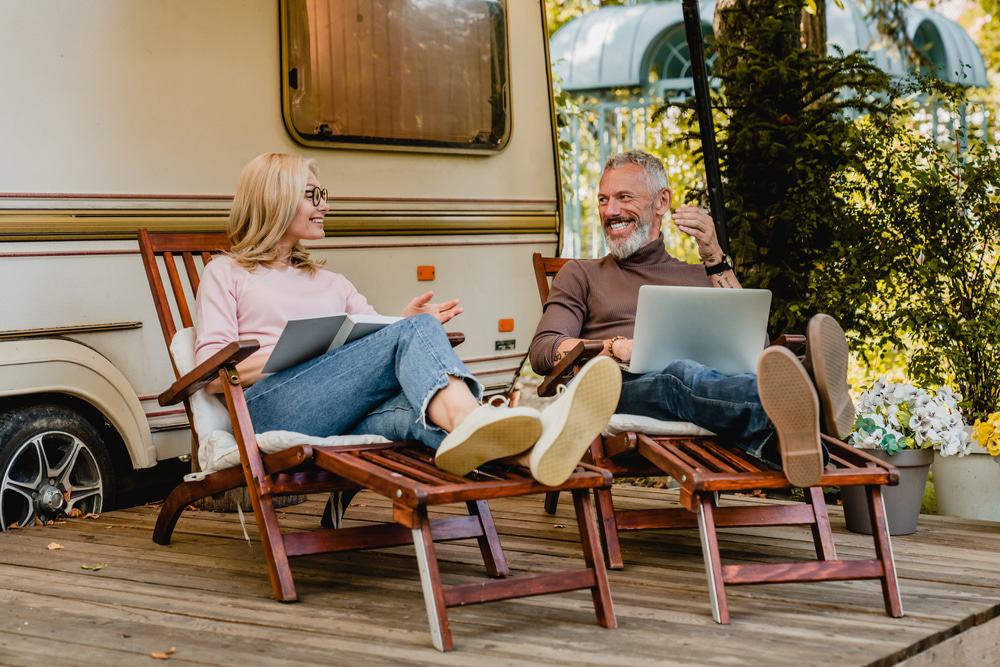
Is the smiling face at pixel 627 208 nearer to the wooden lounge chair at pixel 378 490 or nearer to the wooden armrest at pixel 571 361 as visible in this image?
the wooden armrest at pixel 571 361

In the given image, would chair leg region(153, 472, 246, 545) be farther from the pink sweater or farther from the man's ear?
the man's ear

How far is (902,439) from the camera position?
3.79 meters

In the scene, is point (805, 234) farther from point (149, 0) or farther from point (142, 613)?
point (142, 613)

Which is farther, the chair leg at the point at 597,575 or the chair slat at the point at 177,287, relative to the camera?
the chair slat at the point at 177,287

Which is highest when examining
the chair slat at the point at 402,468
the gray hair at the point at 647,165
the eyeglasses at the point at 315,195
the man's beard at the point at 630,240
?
the gray hair at the point at 647,165

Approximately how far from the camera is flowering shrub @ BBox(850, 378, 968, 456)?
3.79 meters

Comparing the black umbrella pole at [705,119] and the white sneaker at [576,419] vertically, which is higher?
the black umbrella pole at [705,119]

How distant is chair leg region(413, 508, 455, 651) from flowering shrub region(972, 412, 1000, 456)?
2.14m

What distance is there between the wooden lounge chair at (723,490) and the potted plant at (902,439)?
446 mm

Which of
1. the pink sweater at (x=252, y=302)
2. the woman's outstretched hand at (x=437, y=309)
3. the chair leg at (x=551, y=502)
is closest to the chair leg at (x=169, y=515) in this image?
the pink sweater at (x=252, y=302)

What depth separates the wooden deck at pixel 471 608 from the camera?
8.23 feet

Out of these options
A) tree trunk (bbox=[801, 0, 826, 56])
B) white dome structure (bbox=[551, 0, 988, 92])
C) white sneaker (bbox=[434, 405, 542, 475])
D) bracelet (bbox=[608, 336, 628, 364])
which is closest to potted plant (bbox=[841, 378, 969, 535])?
bracelet (bbox=[608, 336, 628, 364])

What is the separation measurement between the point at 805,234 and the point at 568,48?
8.75 meters

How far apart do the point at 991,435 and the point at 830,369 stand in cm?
135
